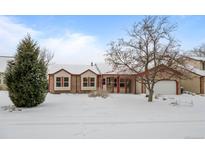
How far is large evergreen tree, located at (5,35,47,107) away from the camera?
9.28 meters

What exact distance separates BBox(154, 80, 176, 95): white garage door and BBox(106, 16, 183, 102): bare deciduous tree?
579cm

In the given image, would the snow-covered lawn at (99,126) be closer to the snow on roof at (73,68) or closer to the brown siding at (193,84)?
the snow on roof at (73,68)

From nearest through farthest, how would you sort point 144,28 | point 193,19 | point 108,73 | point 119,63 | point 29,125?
point 29,125
point 193,19
point 144,28
point 119,63
point 108,73

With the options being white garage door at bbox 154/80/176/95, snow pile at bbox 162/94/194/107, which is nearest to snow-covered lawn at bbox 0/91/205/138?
snow pile at bbox 162/94/194/107

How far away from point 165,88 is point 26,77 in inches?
482

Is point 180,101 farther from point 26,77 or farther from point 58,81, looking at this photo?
point 58,81

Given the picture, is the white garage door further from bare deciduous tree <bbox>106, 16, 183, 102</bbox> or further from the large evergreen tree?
the large evergreen tree

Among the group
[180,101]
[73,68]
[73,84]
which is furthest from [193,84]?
[73,68]

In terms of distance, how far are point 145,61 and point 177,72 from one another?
1795mm

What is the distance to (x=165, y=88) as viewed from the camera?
58.1 ft

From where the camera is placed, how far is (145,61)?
1142 cm
